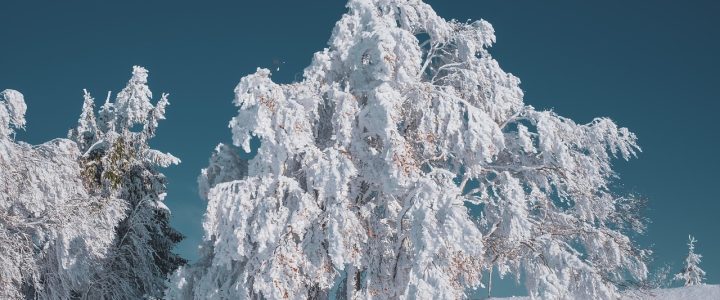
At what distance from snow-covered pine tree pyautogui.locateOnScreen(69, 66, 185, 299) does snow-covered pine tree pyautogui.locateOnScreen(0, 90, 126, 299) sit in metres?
1.86

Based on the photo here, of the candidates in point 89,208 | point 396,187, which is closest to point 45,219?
point 89,208

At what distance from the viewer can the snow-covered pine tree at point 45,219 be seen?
17031 mm

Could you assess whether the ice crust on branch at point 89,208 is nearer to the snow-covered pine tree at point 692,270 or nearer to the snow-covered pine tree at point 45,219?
the snow-covered pine tree at point 45,219

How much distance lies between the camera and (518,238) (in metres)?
14.1

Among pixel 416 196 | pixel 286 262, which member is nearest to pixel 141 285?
pixel 286 262

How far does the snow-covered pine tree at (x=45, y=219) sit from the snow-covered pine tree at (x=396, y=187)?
4270mm

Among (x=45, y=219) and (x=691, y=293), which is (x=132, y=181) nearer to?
(x=45, y=219)

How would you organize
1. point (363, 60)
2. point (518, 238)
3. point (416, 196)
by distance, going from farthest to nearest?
point (363, 60) < point (518, 238) < point (416, 196)

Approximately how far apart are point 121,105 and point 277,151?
38.5 ft

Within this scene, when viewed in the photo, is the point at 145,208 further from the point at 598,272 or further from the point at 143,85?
the point at 598,272

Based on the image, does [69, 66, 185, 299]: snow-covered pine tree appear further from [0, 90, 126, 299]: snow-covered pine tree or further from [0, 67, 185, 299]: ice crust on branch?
[0, 90, 126, 299]: snow-covered pine tree

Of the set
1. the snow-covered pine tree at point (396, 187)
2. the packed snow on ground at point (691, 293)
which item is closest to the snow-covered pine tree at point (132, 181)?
the snow-covered pine tree at point (396, 187)

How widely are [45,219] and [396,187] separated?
30.7 feet

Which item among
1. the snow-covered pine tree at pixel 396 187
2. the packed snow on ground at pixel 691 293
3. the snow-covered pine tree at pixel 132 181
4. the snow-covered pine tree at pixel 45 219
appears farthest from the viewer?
the snow-covered pine tree at pixel 132 181
